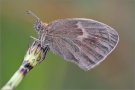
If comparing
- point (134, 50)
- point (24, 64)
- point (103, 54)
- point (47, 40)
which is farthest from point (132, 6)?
point (24, 64)

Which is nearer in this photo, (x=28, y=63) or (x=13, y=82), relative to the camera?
(x=13, y=82)

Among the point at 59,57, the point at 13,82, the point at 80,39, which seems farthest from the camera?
the point at 59,57

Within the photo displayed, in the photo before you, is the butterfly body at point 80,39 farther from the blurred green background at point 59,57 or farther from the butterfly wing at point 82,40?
the blurred green background at point 59,57

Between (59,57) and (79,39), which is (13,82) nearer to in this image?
(79,39)

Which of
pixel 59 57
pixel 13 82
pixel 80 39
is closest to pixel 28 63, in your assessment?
pixel 13 82

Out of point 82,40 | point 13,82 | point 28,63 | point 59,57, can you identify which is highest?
point 82,40

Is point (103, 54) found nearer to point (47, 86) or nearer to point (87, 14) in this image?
point (47, 86)

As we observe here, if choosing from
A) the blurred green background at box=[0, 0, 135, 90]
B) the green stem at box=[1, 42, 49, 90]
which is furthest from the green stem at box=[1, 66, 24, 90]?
the blurred green background at box=[0, 0, 135, 90]
